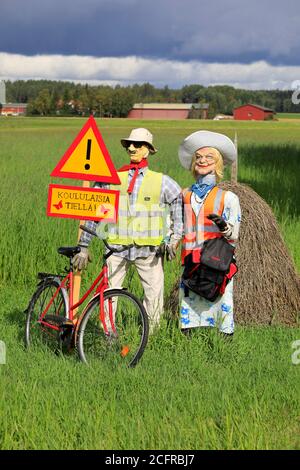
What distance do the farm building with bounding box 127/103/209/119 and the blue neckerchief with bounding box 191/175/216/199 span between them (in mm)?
98657

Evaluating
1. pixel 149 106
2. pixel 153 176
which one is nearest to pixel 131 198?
pixel 153 176

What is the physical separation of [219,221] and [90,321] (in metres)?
1.24

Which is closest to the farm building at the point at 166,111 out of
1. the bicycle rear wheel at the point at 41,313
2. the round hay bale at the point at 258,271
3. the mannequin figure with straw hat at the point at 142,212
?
the round hay bale at the point at 258,271

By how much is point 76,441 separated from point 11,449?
1.17 feet

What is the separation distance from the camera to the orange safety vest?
17.7 ft

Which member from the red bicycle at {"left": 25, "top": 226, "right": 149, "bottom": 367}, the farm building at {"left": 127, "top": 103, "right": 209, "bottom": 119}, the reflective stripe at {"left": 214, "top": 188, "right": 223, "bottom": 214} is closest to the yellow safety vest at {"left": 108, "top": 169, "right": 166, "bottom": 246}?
the red bicycle at {"left": 25, "top": 226, "right": 149, "bottom": 367}

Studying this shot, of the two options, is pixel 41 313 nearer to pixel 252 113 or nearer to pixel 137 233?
pixel 137 233

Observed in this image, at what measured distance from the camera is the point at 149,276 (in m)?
5.81

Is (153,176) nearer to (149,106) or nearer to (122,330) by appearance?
(122,330)

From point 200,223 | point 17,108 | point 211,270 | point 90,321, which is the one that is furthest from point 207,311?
point 17,108
